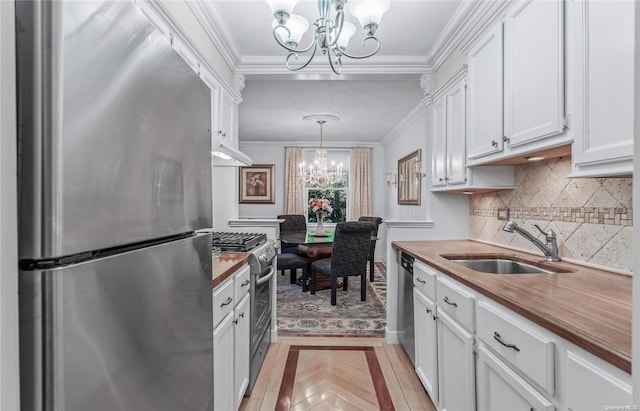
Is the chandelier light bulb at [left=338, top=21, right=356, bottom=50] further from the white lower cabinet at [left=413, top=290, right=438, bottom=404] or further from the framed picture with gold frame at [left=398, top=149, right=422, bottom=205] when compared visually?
the framed picture with gold frame at [left=398, top=149, right=422, bottom=205]

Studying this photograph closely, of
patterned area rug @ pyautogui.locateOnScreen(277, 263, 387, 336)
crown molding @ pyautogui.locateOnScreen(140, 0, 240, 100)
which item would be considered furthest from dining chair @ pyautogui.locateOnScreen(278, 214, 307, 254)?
crown molding @ pyautogui.locateOnScreen(140, 0, 240, 100)

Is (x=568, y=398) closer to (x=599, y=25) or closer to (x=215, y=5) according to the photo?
(x=599, y=25)

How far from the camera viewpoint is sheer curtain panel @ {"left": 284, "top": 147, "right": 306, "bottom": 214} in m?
6.61

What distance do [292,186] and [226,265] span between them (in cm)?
507

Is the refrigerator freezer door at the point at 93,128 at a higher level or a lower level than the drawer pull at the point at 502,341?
higher

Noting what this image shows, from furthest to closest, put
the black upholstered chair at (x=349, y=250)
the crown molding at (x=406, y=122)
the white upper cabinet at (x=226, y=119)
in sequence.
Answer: the crown molding at (x=406, y=122)
the black upholstered chair at (x=349, y=250)
the white upper cabinet at (x=226, y=119)

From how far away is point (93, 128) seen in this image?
506mm

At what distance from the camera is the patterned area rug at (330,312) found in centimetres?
303

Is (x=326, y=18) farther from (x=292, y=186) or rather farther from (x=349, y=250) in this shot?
(x=292, y=186)

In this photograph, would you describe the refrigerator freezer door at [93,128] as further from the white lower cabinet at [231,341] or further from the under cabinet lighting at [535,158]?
the under cabinet lighting at [535,158]

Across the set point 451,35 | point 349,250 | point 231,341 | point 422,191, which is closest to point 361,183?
point 422,191

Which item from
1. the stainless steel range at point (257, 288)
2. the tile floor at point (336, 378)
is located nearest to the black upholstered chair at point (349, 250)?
the tile floor at point (336, 378)

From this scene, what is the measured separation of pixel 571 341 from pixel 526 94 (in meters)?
1.30

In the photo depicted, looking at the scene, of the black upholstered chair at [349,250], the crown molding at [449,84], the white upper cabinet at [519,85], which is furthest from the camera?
the black upholstered chair at [349,250]
